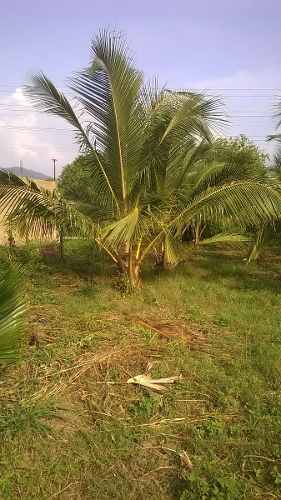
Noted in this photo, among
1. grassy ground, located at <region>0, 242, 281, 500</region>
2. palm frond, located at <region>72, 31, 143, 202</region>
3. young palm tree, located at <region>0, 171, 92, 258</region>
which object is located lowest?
grassy ground, located at <region>0, 242, 281, 500</region>

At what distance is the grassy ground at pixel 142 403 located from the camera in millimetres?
2477

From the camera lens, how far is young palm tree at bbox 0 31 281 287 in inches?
218

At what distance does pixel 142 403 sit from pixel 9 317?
1.30m

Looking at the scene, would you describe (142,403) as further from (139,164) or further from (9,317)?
(139,164)

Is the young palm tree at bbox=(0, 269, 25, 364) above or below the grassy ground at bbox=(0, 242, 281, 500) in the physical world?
above

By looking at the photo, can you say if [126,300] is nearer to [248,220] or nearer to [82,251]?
[248,220]

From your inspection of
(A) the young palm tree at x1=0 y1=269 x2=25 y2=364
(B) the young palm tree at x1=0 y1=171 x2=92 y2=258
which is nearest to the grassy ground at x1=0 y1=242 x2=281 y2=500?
(A) the young palm tree at x1=0 y1=269 x2=25 y2=364

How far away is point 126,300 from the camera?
20.1 feet

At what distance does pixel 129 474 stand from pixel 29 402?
104 cm

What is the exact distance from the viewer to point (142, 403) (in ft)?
10.7

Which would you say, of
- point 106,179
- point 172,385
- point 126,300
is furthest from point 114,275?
point 172,385

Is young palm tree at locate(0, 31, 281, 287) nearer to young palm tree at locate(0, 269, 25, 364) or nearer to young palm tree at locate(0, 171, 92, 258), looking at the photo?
young palm tree at locate(0, 171, 92, 258)

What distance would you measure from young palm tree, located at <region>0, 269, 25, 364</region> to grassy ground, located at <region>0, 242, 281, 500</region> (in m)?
0.62

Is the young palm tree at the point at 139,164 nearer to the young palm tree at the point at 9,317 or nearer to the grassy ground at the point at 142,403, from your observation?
the grassy ground at the point at 142,403
